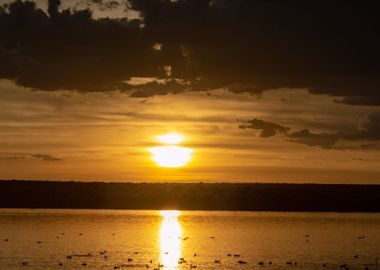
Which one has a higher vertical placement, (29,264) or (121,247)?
(121,247)

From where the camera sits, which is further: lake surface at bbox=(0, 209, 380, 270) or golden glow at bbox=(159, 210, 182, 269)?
golden glow at bbox=(159, 210, 182, 269)

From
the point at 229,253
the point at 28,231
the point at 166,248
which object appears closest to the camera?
the point at 229,253

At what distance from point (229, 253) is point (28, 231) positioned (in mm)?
40889

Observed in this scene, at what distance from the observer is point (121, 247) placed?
87062mm

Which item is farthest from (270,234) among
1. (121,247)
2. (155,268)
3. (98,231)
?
(155,268)

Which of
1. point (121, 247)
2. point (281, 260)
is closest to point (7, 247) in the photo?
point (121, 247)

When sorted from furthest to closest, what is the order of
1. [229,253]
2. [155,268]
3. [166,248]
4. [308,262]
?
[166,248] < [229,253] < [308,262] < [155,268]

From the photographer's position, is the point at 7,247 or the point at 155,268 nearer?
the point at 155,268

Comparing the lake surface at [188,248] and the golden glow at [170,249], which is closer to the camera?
the lake surface at [188,248]

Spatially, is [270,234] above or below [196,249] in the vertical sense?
above

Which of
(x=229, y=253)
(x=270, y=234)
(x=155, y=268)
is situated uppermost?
(x=270, y=234)

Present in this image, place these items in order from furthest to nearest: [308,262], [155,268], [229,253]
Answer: [229,253], [308,262], [155,268]

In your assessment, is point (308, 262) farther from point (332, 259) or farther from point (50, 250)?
point (50, 250)

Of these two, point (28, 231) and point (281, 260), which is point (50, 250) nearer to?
point (281, 260)
